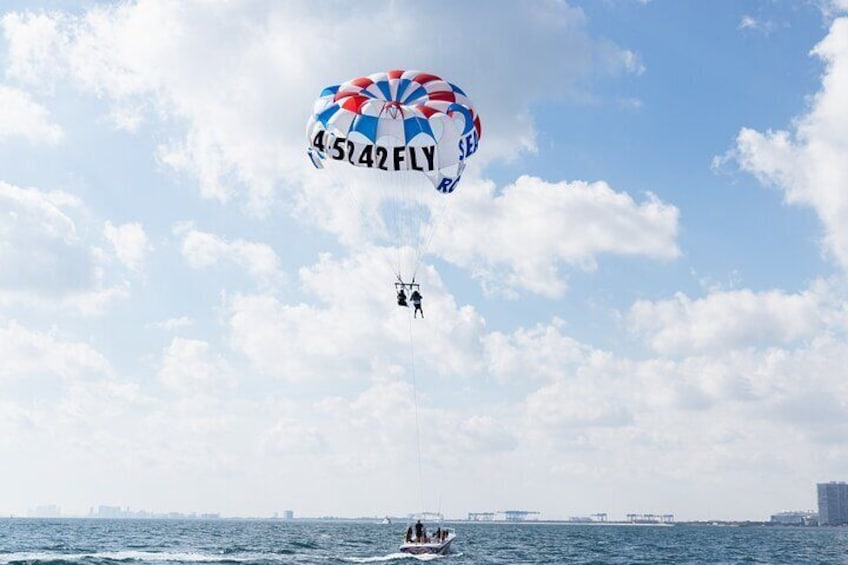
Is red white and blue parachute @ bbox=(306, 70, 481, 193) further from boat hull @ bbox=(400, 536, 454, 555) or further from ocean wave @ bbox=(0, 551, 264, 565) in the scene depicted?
ocean wave @ bbox=(0, 551, 264, 565)

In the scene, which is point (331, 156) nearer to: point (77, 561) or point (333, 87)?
point (333, 87)

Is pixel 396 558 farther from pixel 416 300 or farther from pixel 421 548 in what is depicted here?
pixel 416 300

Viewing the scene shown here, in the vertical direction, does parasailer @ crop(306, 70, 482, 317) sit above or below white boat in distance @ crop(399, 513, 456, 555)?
above

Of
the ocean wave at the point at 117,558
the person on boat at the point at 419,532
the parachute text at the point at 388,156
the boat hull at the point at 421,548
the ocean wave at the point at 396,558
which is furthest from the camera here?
the person on boat at the point at 419,532

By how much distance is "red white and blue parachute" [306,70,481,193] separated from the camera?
33.6 metres

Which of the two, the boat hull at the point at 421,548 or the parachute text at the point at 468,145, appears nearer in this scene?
the parachute text at the point at 468,145

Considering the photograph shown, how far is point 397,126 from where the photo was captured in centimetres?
3372

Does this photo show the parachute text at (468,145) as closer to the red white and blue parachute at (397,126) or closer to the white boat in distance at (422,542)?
the red white and blue parachute at (397,126)

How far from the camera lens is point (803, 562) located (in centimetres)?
6725

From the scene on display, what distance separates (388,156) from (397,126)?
4.34 ft

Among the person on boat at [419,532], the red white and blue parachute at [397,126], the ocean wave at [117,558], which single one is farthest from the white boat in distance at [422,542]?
the red white and blue parachute at [397,126]

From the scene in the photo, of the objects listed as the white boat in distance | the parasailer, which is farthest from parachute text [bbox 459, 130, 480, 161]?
the white boat in distance

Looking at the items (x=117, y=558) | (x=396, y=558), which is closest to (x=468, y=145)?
(x=396, y=558)

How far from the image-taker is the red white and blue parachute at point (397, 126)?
33.6 m
